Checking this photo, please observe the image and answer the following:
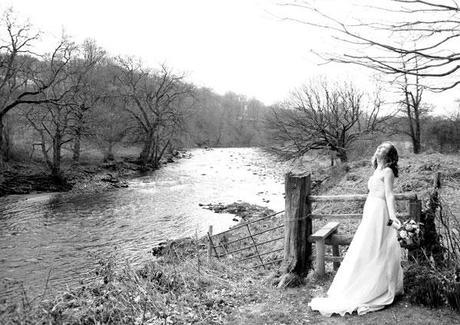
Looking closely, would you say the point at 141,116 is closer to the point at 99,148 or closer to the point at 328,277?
the point at 99,148

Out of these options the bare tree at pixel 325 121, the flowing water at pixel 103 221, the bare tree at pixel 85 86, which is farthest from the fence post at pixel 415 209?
the bare tree at pixel 85 86

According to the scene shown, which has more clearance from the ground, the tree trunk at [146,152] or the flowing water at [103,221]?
the tree trunk at [146,152]

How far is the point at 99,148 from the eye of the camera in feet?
128

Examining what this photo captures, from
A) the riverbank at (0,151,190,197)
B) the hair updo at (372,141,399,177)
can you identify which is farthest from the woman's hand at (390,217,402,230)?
the riverbank at (0,151,190,197)

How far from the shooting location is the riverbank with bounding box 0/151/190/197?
26.7m

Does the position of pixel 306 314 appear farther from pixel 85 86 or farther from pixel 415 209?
pixel 85 86

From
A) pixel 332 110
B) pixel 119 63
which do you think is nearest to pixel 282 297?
pixel 332 110

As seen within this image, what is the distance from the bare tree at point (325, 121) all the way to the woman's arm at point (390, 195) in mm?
17131

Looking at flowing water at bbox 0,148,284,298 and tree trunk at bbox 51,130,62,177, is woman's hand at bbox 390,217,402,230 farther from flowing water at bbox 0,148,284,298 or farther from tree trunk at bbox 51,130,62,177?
tree trunk at bbox 51,130,62,177

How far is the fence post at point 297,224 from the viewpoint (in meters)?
6.57

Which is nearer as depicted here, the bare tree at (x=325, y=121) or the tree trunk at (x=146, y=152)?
the bare tree at (x=325, y=121)

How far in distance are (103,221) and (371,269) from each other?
1652 cm

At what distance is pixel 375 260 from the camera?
5059 millimetres

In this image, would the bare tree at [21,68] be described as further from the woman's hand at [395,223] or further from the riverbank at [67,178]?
the woman's hand at [395,223]
